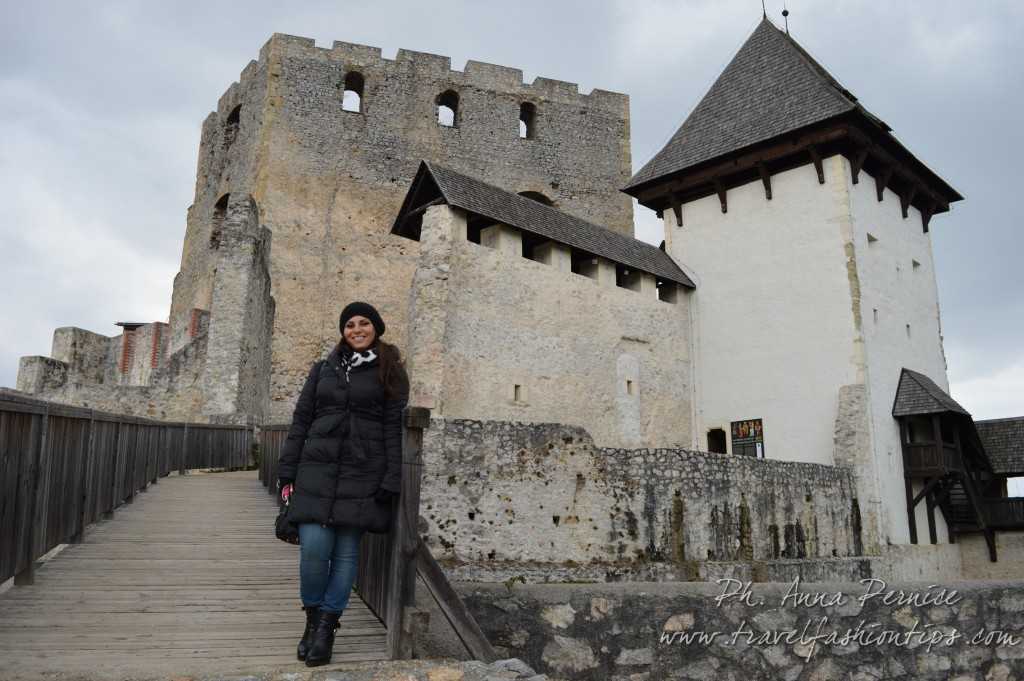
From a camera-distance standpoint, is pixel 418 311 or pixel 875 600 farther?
pixel 418 311

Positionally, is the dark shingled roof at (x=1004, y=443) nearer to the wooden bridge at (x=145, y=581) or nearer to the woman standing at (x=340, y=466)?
the wooden bridge at (x=145, y=581)

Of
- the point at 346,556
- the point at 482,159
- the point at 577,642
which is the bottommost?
the point at 577,642

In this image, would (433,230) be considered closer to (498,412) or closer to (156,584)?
(498,412)

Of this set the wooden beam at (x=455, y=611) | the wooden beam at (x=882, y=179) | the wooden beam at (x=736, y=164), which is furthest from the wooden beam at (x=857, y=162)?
the wooden beam at (x=455, y=611)

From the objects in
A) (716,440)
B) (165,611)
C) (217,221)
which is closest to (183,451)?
(165,611)

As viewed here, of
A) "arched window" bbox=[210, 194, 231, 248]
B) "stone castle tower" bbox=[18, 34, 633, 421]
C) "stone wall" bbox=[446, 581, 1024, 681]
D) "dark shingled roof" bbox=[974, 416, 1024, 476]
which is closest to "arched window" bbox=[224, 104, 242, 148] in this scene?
"stone castle tower" bbox=[18, 34, 633, 421]

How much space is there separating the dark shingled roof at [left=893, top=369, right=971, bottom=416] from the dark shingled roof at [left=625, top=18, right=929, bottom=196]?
5109 millimetres

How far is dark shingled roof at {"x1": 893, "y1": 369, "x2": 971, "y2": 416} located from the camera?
1498 cm

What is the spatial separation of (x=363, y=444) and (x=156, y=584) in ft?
6.63

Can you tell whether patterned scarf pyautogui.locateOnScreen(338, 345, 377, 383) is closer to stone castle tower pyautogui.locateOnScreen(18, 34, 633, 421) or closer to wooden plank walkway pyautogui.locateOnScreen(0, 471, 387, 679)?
wooden plank walkway pyautogui.locateOnScreen(0, 471, 387, 679)

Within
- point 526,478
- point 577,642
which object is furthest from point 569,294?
point 577,642

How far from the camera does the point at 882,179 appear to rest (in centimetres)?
1662

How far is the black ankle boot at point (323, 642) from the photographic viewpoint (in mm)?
3230

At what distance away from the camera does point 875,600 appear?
471 cm
